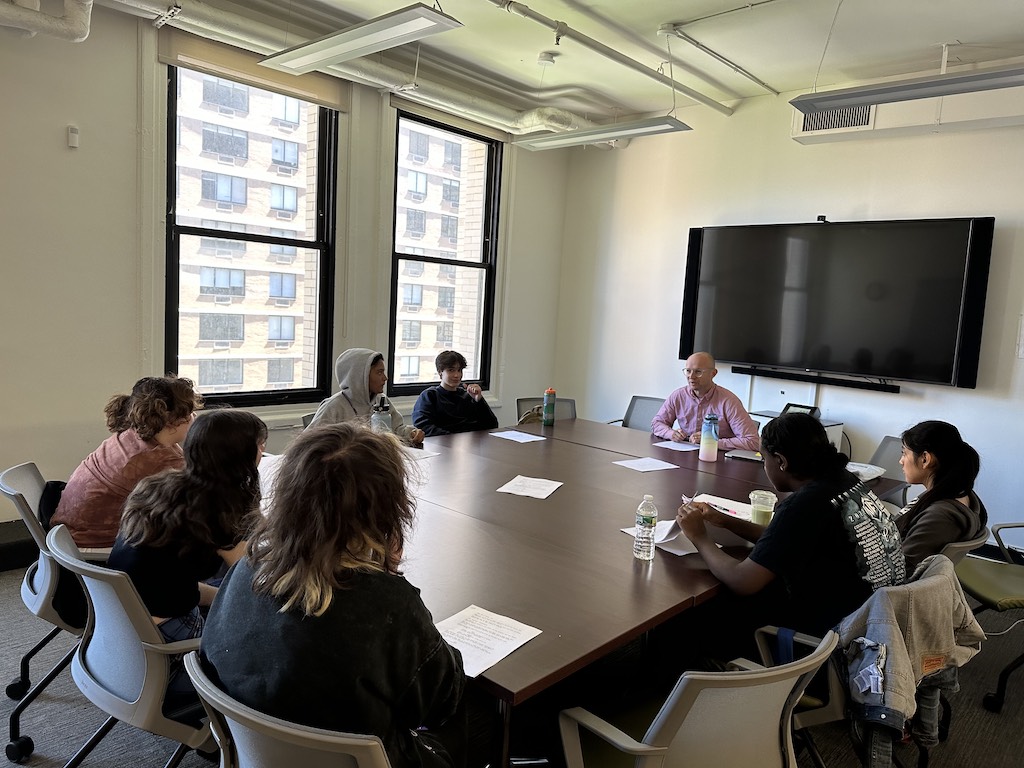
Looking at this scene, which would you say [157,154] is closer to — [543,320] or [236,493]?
[236,493]

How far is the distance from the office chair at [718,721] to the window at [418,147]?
183 inches

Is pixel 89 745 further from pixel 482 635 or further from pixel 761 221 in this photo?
pixel 761 221

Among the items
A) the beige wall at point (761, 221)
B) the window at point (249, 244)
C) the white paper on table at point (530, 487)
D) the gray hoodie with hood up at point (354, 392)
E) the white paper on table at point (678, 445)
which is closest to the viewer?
the white paper on table at point (530, 487)

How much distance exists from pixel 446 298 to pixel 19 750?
4235 millimetres

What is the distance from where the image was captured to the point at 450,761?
140cm

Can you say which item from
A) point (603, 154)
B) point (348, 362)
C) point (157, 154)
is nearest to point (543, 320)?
point (603, 154)

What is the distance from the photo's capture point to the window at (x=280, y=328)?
4.59m

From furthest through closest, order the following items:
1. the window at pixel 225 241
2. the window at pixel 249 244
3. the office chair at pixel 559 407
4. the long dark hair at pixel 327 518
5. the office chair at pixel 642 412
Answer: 1. the office chair at pixel 642 412
2. the office chair at pixel 559 407
3. the window at pixel 225 241
4. the window at pixel 249 244
5. the long dark hair at pixel 327 518

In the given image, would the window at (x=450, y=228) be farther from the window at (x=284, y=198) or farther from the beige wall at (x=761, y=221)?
the window at (x=284, y=198)

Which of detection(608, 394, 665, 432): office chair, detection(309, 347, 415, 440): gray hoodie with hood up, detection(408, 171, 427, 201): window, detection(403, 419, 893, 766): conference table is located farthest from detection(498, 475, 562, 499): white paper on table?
detection(408, 171, 427, 201): window

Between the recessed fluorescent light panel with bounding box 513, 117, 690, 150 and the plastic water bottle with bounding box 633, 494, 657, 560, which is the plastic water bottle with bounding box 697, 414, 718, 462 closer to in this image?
the plastic water bottle with bounding box 633, 494, 657, 560

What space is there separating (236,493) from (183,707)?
50 cm

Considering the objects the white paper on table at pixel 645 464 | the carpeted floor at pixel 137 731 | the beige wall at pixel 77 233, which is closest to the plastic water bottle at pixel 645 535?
the carpeted floor at pixel 137 731

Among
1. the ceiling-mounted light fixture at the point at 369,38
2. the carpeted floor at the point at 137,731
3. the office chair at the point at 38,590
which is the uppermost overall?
the ceiling-mounted light fixture at the point at 369,38
